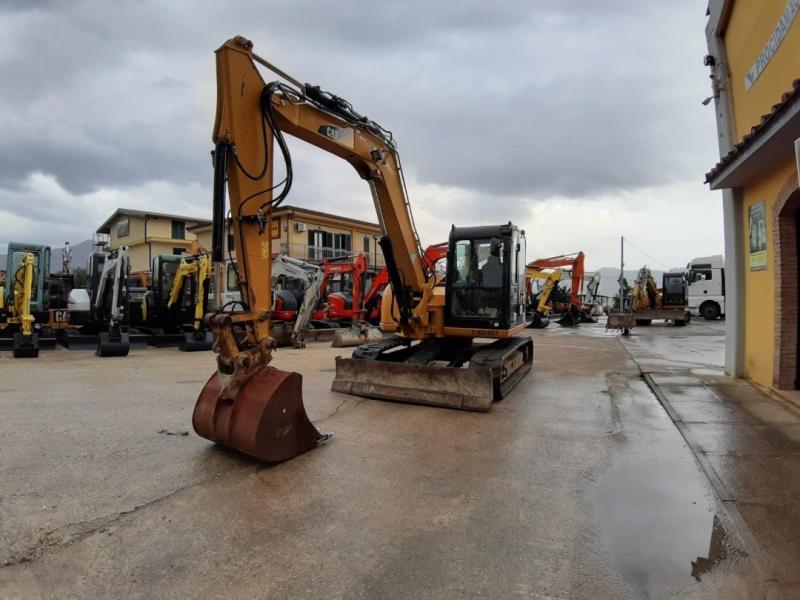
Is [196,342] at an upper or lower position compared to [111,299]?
lower

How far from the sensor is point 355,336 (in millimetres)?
14820

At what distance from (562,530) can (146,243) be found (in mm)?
44092

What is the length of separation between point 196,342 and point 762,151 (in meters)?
12.4

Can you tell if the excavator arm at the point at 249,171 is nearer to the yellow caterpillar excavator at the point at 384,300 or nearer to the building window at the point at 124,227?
the yellow caterpillar excavator at the point at 384,300

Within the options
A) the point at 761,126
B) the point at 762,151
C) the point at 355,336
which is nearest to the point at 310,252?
the point at 355,336

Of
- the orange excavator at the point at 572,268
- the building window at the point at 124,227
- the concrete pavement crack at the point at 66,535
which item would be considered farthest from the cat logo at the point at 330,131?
the building window at the point at 124,227

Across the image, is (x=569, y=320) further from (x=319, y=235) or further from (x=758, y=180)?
(x=319, y=235)

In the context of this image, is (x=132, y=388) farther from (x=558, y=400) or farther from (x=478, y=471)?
(x=558, y=400)

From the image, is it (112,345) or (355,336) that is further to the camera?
(355,336)

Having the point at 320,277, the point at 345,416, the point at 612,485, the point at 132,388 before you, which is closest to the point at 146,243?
the point at 320,277

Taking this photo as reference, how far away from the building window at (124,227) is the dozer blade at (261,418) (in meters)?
44.6

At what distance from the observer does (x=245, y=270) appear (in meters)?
4.89

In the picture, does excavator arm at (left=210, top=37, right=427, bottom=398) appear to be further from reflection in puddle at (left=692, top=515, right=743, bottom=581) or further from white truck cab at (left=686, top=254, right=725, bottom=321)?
white truck cab at (left=686, top=254, right=725, bottom=321)

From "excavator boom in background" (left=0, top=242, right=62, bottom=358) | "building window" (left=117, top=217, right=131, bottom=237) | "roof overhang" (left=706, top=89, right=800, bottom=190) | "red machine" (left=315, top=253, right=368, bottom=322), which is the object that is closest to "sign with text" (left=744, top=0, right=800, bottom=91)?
"roof overhang" (left=706, top=89, right=800, bottom=190)
